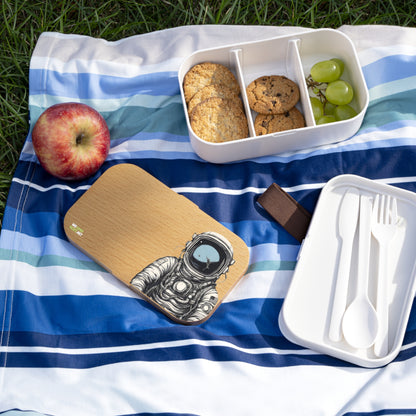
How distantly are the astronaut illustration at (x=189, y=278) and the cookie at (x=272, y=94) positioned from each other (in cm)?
30

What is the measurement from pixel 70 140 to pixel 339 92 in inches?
22.8

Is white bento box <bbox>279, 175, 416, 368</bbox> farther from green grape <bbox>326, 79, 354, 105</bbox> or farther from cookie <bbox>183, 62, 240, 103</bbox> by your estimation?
cookie <bbox>183, 62, 240, 103</bbox>

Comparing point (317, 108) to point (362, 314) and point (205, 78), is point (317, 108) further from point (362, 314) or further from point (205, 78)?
point (362, 314)

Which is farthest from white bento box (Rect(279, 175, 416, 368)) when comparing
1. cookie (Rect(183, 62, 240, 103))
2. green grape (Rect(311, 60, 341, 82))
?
cookie (Rect(183, 62, 240, 103))

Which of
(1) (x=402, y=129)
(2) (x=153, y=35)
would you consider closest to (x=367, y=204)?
(1) (x=402, y=129)

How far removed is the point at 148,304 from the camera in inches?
40.1

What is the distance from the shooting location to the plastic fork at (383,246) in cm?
93

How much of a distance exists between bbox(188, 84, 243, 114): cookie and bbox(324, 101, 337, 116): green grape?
0.19m

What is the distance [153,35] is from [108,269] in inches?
23.2

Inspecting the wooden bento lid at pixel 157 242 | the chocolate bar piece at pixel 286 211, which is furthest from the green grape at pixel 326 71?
the wooden bento lid at pixel 157 242

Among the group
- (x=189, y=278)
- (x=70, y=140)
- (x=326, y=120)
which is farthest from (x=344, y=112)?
(x=70, y=140)

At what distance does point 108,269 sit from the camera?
3.35ft

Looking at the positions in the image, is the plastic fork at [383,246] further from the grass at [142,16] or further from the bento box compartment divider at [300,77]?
the grass at [142,16]

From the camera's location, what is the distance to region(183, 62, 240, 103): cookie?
1.09m
